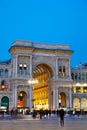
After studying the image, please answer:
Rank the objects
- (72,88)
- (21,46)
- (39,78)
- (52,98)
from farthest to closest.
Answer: (39,78)
(72,88)
(52,98)
(21,46)

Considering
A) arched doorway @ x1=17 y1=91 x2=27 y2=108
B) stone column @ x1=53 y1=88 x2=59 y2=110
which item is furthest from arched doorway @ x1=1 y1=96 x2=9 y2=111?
stone column @ x1=53 y1=88 x2=59 y2=110

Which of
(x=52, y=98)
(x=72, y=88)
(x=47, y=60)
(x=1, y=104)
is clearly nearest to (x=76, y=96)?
(x=72, y=88)

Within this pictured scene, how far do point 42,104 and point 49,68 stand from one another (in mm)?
18804

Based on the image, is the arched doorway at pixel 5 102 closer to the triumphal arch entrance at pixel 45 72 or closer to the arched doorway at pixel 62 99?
the triumphal arch entrance at pixel 45 72

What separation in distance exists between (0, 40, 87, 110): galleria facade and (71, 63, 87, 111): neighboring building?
1.56 meters

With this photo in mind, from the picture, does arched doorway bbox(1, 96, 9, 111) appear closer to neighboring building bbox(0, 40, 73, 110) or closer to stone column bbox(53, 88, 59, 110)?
neighboring building bbox(0, 40, 73, 110)

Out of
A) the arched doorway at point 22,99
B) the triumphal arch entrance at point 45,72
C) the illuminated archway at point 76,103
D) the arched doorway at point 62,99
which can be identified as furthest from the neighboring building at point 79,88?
the arched doorway at point 22,99

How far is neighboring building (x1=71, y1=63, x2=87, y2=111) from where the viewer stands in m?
114

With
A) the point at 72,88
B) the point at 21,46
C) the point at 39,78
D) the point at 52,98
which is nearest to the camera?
the point at 21,46

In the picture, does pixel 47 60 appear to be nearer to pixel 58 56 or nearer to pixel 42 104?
pixel 58 56

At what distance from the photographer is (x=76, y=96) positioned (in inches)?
4456

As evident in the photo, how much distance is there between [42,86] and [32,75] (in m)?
17.3

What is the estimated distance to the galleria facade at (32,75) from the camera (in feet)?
325

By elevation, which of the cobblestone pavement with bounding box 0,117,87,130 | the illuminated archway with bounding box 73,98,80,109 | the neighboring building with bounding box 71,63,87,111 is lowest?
the cobblestone pavement with bounding box 0,117,87,130
